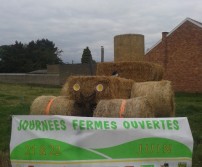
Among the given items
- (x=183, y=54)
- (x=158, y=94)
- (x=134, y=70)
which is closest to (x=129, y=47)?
(x=134, y=70)

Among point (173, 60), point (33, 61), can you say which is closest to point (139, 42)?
point (173, 60)

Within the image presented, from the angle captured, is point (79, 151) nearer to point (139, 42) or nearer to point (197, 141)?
point (197, 141)

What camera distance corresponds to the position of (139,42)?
10078 mm

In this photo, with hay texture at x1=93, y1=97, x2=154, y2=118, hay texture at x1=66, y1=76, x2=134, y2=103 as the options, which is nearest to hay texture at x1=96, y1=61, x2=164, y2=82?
hay texture at x1=66, y1=76, x2=134, y2=103

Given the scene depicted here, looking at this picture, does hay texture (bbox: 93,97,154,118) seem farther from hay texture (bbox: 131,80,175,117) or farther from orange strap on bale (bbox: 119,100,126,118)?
hay texture (bbox: 131,80,175,117)

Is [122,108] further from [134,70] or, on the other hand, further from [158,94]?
[134,70]

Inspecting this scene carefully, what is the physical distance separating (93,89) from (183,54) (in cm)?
2535

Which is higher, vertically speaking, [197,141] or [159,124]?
[159,124]

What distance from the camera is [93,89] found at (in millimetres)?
6859

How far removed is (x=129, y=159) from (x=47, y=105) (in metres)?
2.87

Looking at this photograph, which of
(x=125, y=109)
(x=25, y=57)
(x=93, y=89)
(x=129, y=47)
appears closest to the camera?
(x=125, y=109)

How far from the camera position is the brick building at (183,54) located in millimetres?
30423

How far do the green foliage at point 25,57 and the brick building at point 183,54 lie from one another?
5752cm

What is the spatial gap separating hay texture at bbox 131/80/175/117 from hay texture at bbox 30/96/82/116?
3.90 ft
